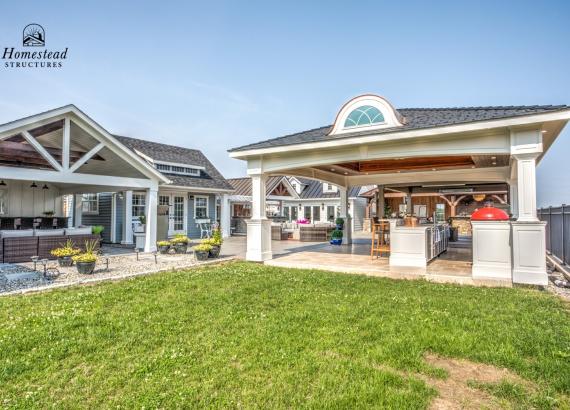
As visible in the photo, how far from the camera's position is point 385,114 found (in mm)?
8102

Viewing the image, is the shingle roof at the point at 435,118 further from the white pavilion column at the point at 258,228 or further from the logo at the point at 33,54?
the logo at the point at 33,54

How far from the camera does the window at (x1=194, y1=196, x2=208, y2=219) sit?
61.1 feet

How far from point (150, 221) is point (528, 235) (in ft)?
36.2

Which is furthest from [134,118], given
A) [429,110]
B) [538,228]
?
[538,228]

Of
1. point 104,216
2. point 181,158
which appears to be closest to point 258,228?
point 104,216

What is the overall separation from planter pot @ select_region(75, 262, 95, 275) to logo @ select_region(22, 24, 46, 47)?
791cm

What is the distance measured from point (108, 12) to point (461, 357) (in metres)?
11.8

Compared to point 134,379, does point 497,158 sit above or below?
above

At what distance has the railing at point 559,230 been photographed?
8.43 meters

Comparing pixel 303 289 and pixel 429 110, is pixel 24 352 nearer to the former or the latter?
pixel 303 289

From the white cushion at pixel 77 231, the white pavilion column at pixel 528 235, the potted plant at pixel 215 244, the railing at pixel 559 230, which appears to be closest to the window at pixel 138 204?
the white cushion at pixel 77 231

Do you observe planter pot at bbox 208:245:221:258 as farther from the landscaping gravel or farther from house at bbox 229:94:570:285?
house at bbox 229:94:570:285

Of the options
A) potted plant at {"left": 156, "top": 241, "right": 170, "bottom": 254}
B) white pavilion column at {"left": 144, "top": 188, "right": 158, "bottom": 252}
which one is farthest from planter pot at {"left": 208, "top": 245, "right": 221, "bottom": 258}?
white pavilion column at {"left": 144, "top": 188, "right": 158, "bottom": 252}

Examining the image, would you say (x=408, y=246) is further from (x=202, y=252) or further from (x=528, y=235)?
(x=202, y=252)
